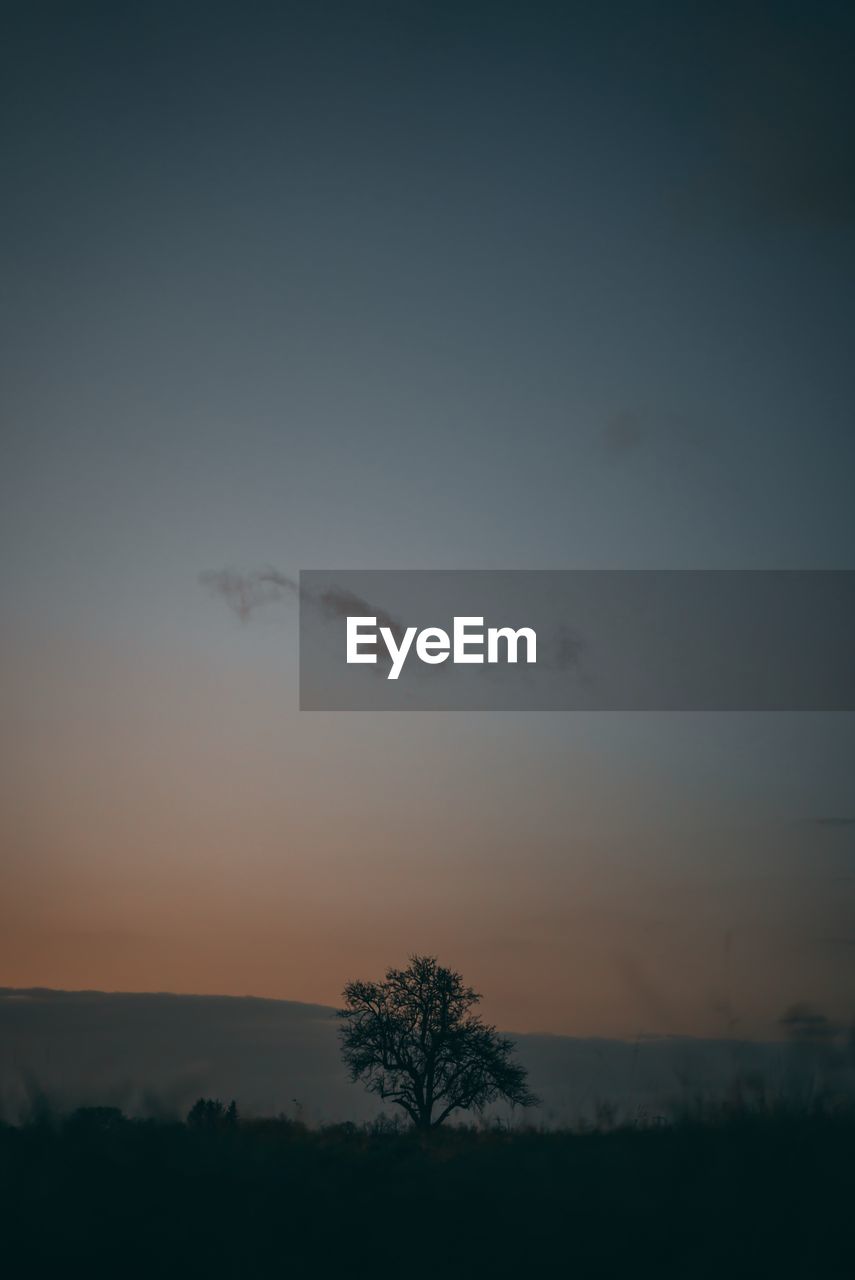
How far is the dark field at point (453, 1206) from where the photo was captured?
50.3 feet

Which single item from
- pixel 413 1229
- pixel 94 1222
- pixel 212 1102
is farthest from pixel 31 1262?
pixel 212 1102

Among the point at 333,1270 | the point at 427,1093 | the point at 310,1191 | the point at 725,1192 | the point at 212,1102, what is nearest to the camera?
the point at 333,1270

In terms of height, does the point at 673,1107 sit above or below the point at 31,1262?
above

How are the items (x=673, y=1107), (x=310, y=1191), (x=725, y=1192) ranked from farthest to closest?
(x=673, y=1107), (x=310, y=1191), (x=725, y=1192)

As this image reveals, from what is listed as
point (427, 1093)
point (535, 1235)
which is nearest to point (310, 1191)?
point (535, 1235)

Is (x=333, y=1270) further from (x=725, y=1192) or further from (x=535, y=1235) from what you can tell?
(x=725, y=1192)

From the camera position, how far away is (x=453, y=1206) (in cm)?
1658

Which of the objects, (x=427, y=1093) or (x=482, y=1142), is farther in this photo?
(x=427, y=1093)

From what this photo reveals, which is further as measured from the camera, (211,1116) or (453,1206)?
(211,1116)

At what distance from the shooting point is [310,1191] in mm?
17484

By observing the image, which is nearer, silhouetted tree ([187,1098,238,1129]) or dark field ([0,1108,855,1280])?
dark field ([0,1108,855,1280])

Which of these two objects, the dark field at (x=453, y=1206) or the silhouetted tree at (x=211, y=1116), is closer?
the dark field at (x=453, y=1206)

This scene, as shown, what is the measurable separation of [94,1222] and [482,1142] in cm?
765

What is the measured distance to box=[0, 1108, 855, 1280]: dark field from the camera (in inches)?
603
